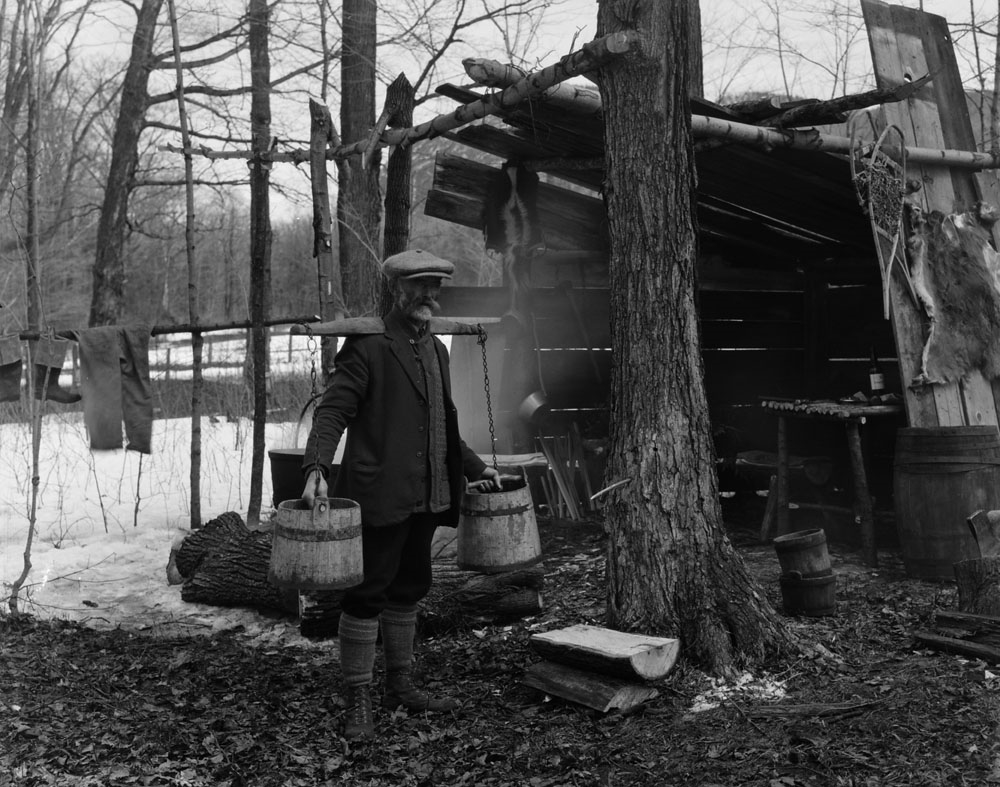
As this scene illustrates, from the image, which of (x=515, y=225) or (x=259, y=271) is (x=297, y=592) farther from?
(x=515, y=225)

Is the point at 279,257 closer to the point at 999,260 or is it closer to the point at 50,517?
the point at 50,517

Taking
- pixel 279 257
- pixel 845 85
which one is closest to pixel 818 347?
pixel 845 85

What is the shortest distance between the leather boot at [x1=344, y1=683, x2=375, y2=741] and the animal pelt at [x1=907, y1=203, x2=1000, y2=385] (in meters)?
4.82

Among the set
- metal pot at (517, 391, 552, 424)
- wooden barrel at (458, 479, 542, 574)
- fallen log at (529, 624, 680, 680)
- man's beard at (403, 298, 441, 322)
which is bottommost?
fallen log at (529, 624, 680, 680)

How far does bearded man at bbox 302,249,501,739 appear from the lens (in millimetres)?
4180

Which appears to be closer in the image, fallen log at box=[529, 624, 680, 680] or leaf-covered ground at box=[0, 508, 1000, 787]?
leaf-covered ground at box=[0, 508, 1000, 787]

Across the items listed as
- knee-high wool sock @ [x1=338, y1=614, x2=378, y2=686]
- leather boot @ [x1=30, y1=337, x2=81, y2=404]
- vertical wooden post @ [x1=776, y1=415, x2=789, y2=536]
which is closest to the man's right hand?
knee-high wool sock @ [x1=338, y1=614, x2=378, y2=686]

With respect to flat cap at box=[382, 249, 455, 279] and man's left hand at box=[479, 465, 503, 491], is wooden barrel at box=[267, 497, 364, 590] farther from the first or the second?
flat cap at box=[382, 249, 455, 279]

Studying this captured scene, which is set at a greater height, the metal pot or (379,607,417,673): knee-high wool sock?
the metal pot

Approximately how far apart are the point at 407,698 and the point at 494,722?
446mm

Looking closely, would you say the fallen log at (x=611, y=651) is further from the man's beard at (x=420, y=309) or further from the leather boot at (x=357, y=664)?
the man's beard at (x=420, y=309)

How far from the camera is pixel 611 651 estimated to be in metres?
4.26

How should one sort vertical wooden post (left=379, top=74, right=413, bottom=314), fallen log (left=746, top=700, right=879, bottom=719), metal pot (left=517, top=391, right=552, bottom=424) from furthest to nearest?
metal pot (left=517, top=391, right=552, bottom=424) → vertical wooden post (left=379, top=74, right=413, bottom=314) → fallen log (left=746, top=700, right=879, bottom=719)

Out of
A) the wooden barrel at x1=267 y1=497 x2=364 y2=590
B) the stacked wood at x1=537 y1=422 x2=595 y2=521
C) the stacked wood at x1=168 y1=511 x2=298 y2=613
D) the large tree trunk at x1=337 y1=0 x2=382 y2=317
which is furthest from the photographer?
the large tree trunk at x1=337 y1=0 x2=382 y2=317
